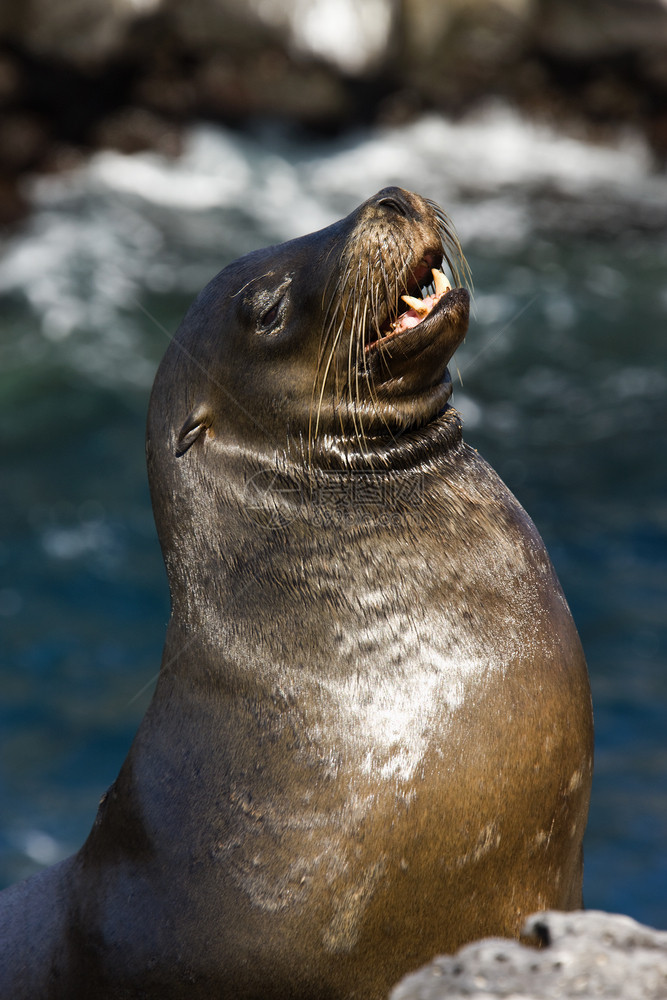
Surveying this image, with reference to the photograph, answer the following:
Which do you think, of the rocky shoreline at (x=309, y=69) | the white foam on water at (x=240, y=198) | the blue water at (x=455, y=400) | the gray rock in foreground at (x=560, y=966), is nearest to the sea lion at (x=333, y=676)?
the gray rock in foreground at (x=560, y=966)

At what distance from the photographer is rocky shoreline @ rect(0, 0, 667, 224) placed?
13.4m

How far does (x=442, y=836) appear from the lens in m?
3.06

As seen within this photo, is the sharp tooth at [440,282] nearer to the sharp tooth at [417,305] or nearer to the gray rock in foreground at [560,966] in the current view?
the sharp tooth at [417,305]

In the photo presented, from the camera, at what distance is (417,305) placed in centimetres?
334

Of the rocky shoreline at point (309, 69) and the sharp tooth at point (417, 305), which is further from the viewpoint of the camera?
the rocky shoreline at point (309, 69)

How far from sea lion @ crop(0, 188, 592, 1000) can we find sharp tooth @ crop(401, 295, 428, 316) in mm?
12

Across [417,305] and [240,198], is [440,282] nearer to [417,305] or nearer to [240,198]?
[417,305]

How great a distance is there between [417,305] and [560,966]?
177 cm

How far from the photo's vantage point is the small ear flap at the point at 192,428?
3.44m

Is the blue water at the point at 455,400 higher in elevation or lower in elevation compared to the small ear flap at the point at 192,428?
higher

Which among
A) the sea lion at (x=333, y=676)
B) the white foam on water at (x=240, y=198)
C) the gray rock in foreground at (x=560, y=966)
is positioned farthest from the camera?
the white foam on water at (x=240, y=198)

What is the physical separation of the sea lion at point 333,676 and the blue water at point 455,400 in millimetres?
3199

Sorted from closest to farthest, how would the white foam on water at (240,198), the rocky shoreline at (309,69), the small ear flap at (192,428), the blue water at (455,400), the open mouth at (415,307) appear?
the open mouth at (415,307), the small ear flap at (192,428), the blue water at (455,400), the white foam on water at (240,198), the rocky shoreline at (309,69)

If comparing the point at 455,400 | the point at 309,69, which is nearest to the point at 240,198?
the point at 309,69
